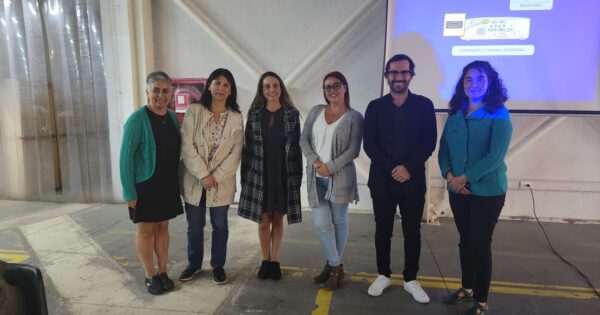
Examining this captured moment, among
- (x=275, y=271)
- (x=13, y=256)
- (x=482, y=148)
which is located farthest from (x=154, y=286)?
(x=482, y=148)

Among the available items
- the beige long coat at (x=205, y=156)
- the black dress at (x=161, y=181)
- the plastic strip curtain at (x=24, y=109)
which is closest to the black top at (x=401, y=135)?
the beige long coat at (x=205, y=156)

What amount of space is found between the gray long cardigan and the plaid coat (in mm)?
111

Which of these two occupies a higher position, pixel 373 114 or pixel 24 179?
pixel 373 114

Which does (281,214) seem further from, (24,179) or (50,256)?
(24,179)

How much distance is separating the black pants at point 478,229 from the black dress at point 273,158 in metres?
1.14

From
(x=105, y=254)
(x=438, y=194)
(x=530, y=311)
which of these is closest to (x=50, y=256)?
(x=105, y=254)

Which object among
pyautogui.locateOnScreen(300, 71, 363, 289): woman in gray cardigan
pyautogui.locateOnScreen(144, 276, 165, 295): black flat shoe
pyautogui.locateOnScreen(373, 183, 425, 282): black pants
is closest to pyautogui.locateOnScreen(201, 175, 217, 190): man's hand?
pyautogui.locateOnScreen(300, 71, 363, 289): woman in gray cardigan

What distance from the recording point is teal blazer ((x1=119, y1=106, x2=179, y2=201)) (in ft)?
7.33

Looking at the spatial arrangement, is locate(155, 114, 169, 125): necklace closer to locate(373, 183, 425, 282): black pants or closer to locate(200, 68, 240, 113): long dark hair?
locate(200, 68, 240, 113): long dark hair

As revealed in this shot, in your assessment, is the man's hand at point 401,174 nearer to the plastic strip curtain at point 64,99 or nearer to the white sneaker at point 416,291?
the white sneaker at point 416,291

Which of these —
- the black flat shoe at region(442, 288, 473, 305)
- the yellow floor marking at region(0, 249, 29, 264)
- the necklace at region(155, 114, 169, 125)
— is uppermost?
the necklace at region(155, 114, 169, 125)

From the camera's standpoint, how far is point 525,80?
3.57 m

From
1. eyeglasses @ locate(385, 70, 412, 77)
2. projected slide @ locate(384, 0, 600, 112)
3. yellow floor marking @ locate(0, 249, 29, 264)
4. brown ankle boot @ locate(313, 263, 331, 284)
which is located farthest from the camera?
projected slide @ locate(384, 0, 600, 112)

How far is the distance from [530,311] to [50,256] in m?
3.84
